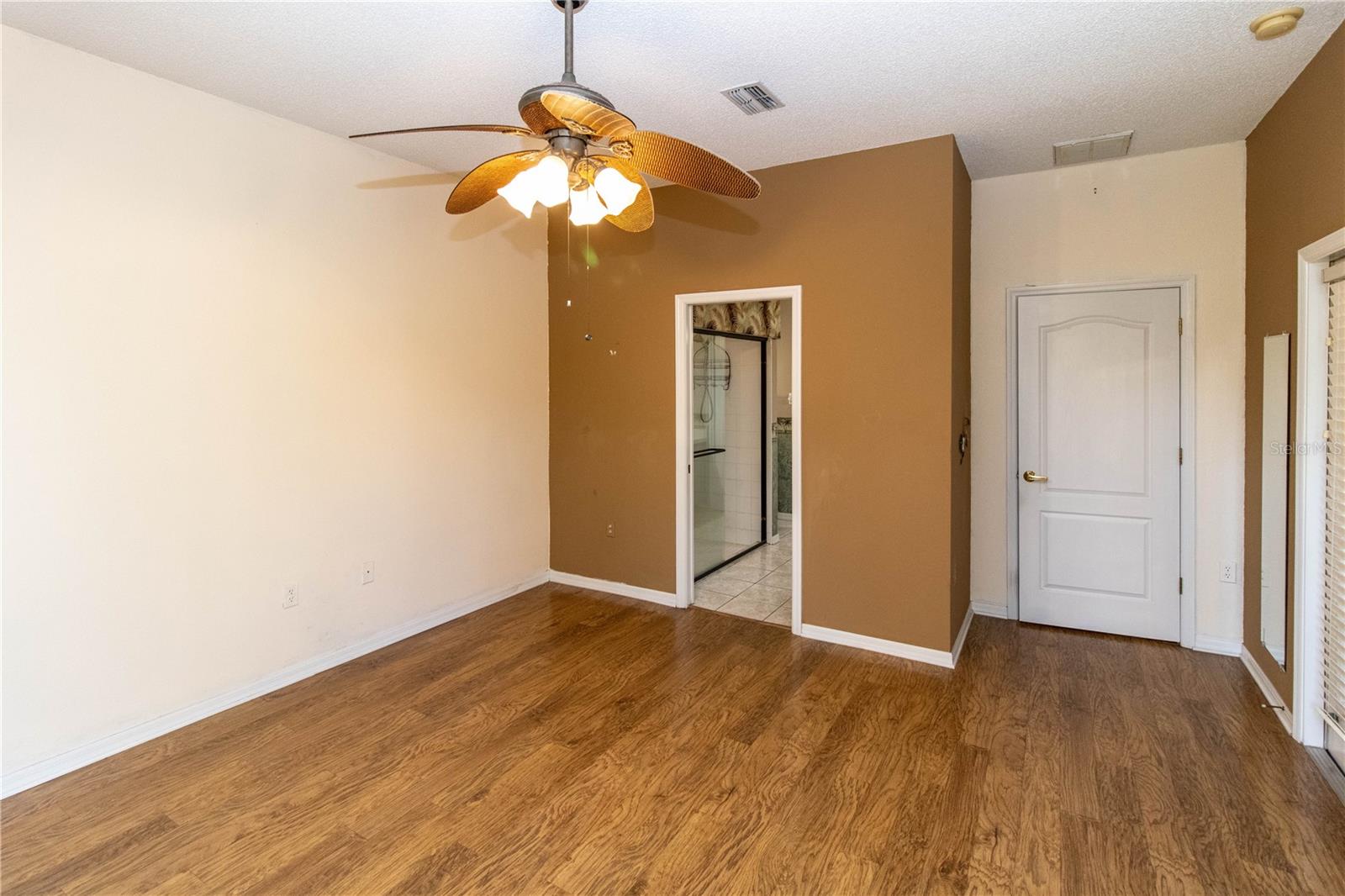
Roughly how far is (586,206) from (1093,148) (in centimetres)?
290

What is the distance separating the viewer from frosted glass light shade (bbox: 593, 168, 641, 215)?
2121mm

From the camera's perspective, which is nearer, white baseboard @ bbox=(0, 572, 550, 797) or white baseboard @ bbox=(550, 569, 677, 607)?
white baseboard @ bbox=(0, 572, 550, 797)

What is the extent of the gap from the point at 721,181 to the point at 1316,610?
284cm

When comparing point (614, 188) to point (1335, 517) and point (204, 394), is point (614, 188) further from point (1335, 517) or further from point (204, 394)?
point (1335, 517)

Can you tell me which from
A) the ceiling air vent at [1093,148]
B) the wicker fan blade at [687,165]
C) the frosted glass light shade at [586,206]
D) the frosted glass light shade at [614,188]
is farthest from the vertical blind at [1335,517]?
the frosted glass light shade at [586,206]

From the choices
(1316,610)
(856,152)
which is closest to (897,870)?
(1316,610)

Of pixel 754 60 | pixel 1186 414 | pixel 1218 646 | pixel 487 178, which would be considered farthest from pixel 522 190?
pixel 1218 646

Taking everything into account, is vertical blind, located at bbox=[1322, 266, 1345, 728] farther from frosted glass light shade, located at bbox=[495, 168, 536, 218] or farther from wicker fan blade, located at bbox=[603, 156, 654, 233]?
frosted glass light shade, located at bbox=[495, 168, 536, 218]

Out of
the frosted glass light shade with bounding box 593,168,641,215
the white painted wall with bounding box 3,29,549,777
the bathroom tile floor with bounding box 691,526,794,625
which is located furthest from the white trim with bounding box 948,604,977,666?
the white painted wall with bounding box 3,29,549,777

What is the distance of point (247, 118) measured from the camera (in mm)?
3074

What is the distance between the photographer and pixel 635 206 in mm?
2395

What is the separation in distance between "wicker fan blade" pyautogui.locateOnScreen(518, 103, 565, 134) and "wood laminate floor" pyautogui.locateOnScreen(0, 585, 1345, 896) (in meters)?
2.22

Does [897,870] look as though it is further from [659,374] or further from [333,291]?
[333,291]

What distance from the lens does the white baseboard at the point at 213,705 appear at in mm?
2498
